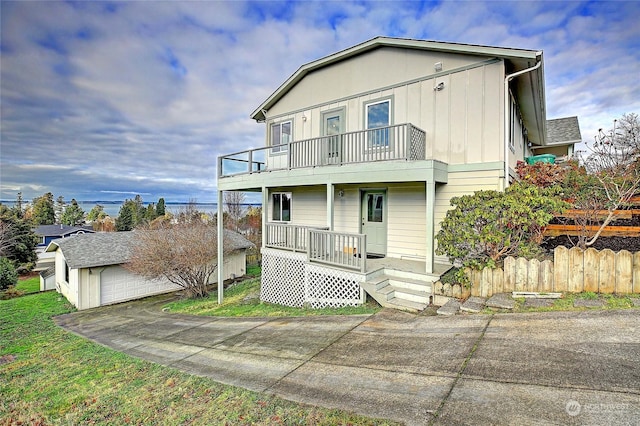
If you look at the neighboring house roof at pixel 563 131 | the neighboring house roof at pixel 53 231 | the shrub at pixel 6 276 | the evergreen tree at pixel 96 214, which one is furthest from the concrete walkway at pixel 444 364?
the evergreen tree at pixel 96 214

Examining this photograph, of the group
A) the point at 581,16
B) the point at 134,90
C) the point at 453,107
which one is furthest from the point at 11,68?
the point at 581,16

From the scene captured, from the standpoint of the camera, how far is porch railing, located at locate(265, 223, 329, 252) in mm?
9227

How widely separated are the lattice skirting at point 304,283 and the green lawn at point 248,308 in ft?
1.12

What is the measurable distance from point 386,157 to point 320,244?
329cm

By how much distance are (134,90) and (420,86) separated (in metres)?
17.7

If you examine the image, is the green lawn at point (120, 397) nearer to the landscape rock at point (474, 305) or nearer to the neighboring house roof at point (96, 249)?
the landscape rock at point (474, 305)

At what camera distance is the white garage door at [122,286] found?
1509cm

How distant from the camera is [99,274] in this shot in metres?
14.9

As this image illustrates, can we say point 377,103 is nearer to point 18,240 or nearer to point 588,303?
point 588,303

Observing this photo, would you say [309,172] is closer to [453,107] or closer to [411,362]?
[453,107]

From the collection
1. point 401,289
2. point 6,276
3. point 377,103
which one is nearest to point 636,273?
point 401,289

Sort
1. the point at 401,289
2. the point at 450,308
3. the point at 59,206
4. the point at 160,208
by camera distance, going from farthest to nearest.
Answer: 1. the point at 59,206
2. the point at 160,208
3. the point at 401,289
4. the point at 450,308

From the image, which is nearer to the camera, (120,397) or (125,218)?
(120,397)

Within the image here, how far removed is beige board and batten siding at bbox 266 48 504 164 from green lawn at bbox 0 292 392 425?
294 inches
